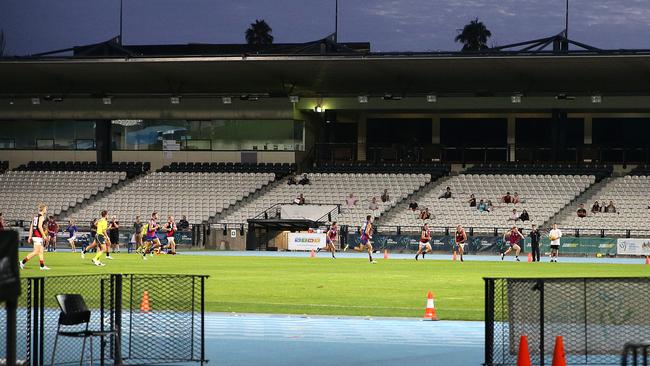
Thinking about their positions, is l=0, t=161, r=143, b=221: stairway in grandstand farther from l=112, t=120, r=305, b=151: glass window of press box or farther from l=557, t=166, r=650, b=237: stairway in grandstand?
l=557, t=166, r=650, b=237: stairway in grandstand

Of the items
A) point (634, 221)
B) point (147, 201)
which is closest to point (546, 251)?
point (634, 221)

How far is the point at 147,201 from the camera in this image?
6272 centimetres

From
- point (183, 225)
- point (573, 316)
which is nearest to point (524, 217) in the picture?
point (183, 225)

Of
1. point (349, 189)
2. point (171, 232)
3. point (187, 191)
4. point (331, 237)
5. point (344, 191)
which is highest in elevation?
point (349, 189)

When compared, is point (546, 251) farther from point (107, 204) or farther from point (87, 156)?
point (87, 156)

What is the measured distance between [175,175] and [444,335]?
166 ft

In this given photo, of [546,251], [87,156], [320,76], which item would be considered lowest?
[546,251]

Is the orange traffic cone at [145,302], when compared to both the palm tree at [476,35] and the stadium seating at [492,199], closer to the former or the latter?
the stadium seating at [492,199]

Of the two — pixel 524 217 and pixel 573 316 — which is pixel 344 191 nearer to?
pixel 524 217

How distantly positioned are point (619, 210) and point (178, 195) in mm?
24073

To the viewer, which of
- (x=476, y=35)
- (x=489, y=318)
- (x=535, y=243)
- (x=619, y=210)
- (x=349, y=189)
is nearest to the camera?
(x=489, y=318)

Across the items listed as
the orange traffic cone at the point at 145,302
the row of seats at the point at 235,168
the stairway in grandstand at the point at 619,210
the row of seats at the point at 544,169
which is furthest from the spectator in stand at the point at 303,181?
the orange traffic cone at the point at 145,302

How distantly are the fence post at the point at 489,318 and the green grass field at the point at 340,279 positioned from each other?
7.58 m

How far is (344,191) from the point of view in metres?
62.2
